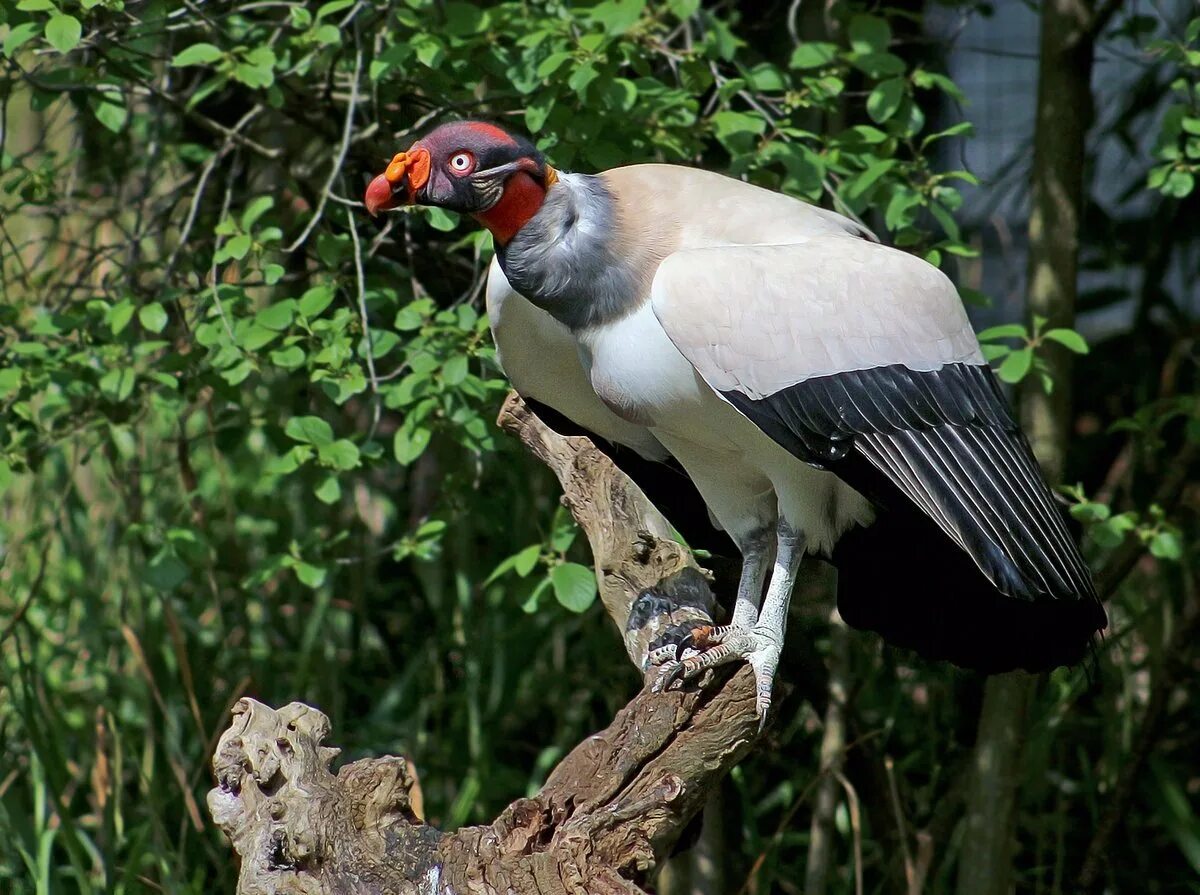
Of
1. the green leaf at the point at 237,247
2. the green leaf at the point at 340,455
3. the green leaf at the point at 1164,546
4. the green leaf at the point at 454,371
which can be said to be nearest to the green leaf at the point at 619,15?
the green leaf at the point at 454,371

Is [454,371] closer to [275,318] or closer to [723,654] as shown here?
[275,318]

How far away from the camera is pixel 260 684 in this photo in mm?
3633

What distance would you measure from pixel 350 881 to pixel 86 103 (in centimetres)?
194

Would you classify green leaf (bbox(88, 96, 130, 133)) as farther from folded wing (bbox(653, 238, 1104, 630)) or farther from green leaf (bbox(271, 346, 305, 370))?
folded wing (bbox(653, 238, 1104, 630))

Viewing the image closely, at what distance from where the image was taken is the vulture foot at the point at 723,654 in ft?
6.85

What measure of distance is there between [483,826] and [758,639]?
546 mm

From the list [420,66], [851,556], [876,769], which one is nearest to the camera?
[851,556]

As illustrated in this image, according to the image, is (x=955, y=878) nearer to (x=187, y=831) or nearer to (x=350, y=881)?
(x=187, y=831)

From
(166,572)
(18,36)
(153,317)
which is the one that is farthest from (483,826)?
(18,36)

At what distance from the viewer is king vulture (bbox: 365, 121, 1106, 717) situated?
2057mm

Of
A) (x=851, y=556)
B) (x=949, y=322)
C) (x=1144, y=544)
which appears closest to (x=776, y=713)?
(x=851, y=556)

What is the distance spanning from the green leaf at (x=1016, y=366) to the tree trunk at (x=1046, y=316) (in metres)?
0.53

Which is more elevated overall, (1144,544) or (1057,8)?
(1057,8)

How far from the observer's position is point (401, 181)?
2100 millimetres
